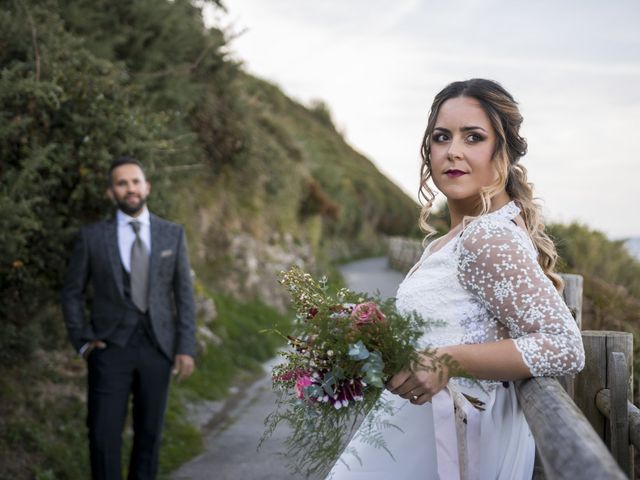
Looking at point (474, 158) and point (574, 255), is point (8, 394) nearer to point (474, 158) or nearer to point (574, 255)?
point (474, 158)

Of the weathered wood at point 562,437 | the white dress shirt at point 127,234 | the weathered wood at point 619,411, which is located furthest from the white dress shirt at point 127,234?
the weathered wood at point 562,437

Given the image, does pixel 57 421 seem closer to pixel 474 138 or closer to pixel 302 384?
pixel 302 384

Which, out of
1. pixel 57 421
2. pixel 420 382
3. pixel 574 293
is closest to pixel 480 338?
pixel 420 382

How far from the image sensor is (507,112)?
8.79ft

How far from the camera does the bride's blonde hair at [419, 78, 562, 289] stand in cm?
265

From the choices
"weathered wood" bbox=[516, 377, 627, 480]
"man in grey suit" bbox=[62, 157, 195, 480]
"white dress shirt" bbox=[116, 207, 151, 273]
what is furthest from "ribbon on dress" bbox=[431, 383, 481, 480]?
"white dress shirt" bbox=[116, 207, 151, 273]

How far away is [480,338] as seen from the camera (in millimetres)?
2457

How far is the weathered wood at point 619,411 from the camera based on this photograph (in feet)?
Answer: 10.6

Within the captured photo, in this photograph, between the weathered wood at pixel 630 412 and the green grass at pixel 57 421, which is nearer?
the weathered wood at pixel 630 412

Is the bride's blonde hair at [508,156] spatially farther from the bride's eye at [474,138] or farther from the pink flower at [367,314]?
the pink flower at [367,314]

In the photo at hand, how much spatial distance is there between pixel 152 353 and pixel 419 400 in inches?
135

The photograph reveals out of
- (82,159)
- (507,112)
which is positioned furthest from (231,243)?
(507,112)

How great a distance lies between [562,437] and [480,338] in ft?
2.26

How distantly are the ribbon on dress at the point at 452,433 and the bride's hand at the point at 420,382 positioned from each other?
0.11 m
